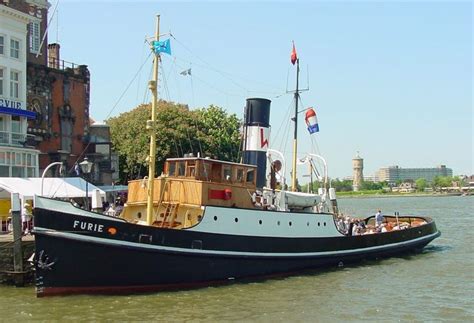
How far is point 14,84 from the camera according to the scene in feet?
109

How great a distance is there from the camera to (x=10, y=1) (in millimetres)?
34438

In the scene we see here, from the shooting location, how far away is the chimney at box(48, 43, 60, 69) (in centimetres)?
4019

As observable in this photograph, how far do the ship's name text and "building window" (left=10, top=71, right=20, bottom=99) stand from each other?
17.9 m

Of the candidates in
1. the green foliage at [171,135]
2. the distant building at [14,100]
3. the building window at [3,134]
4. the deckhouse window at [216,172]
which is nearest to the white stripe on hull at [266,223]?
the deckhouse window at [216,172]

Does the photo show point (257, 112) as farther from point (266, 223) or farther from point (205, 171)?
point (266, 223)

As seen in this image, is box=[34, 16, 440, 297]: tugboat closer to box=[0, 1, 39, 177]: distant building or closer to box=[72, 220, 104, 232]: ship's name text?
box=[72, 220, 104, 232]: ship's name text

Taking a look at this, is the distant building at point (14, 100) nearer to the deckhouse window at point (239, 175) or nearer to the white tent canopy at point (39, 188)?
the white tent canopy at point (39, 188)

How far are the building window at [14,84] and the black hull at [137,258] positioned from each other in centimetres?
1775

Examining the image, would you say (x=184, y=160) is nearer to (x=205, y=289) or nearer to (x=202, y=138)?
(x=205, y=289)

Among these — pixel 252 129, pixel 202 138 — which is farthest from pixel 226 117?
pixel 252 129

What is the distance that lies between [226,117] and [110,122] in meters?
10.5

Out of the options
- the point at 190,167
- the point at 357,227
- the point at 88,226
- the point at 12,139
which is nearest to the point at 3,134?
the point at 12,139

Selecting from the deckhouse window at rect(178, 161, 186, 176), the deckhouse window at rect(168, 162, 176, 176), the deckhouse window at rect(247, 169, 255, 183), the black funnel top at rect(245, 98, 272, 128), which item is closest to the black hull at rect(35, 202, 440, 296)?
the deckhouse window at rect(247, 169, 255, 183)

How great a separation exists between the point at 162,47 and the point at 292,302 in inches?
352
